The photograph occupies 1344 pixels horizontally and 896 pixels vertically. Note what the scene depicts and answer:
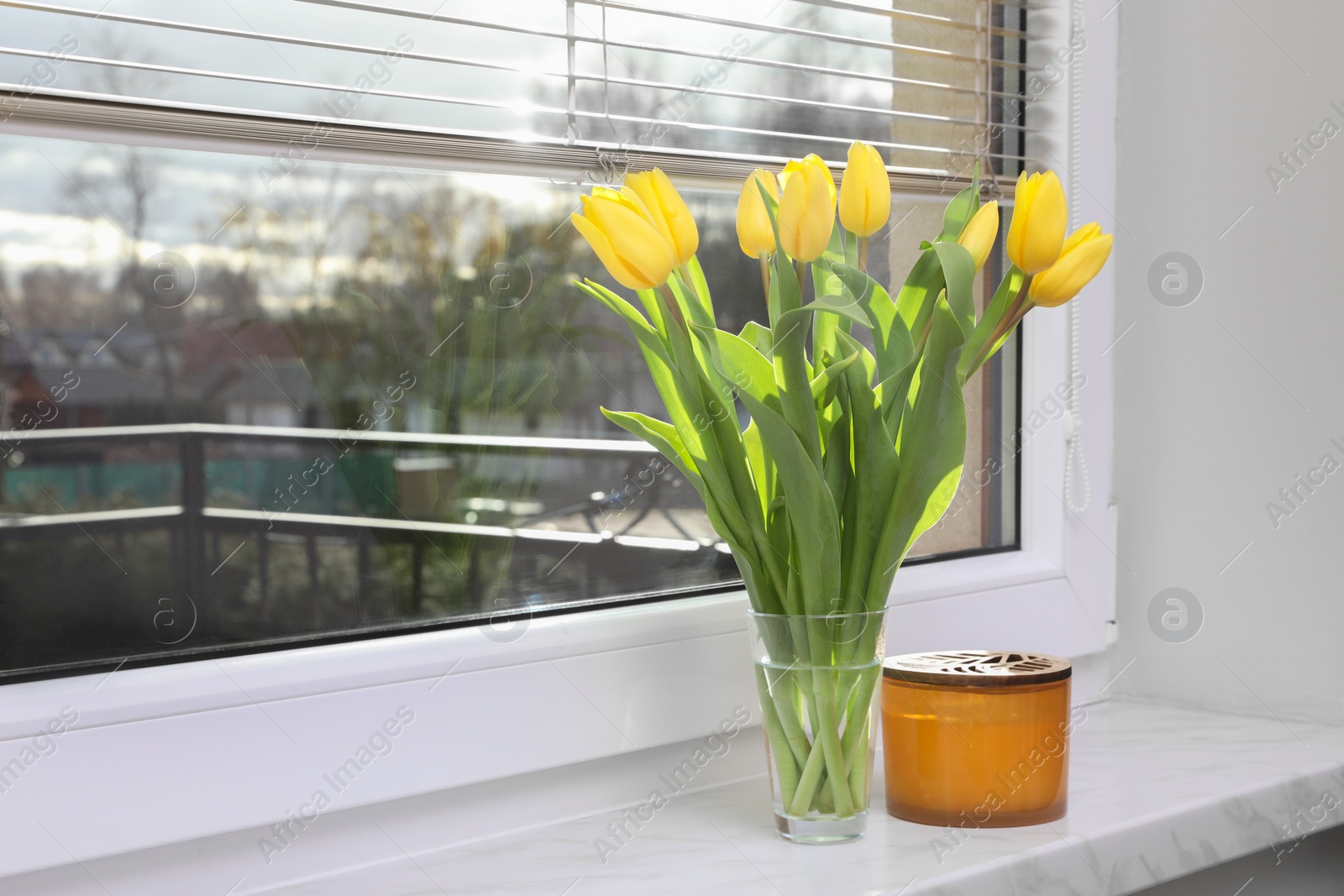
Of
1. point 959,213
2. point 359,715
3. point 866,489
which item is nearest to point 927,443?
point 866,489

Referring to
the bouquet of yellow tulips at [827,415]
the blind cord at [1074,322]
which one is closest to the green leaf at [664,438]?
the bouquet of yellow tulips at [827,415]

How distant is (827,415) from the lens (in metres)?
0.77

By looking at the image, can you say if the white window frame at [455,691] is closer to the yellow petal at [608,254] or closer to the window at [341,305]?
the window at [341,305]

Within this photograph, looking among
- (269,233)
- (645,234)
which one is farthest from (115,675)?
(645,234)

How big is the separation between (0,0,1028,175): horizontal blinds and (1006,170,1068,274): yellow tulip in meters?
0.25

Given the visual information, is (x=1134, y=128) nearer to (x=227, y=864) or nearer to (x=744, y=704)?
(x=744, y=704)

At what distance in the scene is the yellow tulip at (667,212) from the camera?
67 cm

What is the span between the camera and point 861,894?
0.67m

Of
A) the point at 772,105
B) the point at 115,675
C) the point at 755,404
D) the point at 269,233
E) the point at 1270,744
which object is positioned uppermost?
the point at 772,105

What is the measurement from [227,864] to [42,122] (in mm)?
439

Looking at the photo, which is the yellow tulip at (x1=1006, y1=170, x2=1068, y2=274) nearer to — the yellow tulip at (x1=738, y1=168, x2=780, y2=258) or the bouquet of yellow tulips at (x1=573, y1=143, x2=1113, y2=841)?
the bouquet of yellow tulips at (x1=573, y1=143, x2=1113, y2=841)

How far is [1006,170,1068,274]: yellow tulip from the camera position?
2.28 feet

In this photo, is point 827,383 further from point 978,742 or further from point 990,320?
point 978,742

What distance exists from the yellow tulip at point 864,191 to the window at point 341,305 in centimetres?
18
